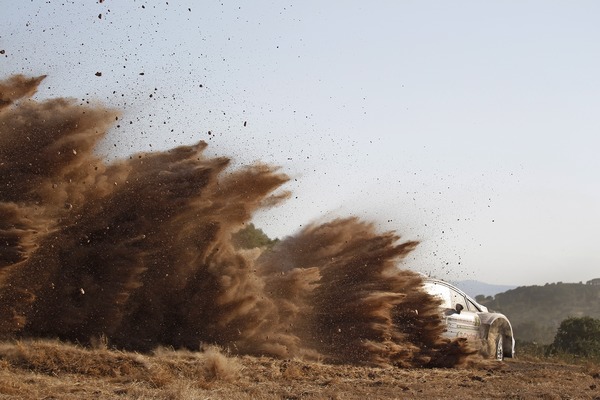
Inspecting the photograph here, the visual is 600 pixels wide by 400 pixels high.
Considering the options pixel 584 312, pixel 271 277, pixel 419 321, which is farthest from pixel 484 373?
pixel 584 312

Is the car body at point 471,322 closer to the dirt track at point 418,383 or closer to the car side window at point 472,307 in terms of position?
the car side window at point 472,307

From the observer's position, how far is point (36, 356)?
11297mm

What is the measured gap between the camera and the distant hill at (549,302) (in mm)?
81731

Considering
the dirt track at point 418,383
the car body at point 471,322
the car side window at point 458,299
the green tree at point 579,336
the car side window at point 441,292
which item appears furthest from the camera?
the green tree at point 579,336

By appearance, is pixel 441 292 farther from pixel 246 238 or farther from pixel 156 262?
pixel 156 262

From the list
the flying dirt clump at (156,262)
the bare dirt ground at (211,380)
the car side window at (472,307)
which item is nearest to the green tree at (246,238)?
the flying dirt clump at (156,262)

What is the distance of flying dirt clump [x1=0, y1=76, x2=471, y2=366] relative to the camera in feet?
42.4

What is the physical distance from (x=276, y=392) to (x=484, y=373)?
6322 mm

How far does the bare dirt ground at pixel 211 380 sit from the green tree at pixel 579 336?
14.4 meters

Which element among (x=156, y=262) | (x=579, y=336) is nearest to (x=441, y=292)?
(x=156, y=262)

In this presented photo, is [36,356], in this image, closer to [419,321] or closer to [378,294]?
[378,294]

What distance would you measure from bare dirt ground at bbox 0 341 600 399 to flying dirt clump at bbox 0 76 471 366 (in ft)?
3.03

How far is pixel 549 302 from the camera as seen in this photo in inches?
3482

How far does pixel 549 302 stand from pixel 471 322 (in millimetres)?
73563
